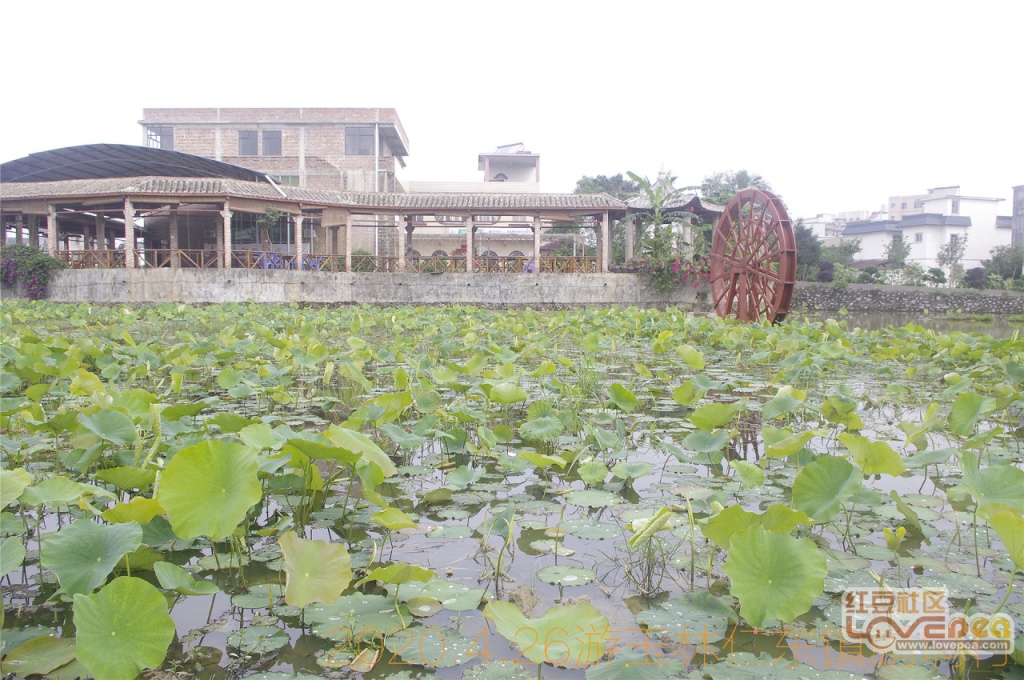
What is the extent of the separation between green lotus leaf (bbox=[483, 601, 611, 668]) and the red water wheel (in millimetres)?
8469

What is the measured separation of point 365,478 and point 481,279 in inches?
576

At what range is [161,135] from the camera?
84.3 ft

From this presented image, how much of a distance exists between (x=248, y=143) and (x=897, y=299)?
21.3 m

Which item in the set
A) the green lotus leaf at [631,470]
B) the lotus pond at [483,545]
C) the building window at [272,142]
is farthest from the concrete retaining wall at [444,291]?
the green lotus leaf at [631,470]

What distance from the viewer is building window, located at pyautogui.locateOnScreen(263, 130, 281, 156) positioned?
2569cm

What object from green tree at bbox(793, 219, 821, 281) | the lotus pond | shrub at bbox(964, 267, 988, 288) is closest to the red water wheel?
the lotus pond

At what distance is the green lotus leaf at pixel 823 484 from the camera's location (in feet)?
5.39

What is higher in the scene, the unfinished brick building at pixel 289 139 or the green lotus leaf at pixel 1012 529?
the unfinished brick building at pixel 289 139

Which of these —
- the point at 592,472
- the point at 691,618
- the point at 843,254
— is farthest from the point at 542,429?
the point at 843,254

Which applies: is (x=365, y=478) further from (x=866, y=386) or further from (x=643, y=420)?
(x=866, y=386)

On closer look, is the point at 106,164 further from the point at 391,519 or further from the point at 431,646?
the point at 431,646

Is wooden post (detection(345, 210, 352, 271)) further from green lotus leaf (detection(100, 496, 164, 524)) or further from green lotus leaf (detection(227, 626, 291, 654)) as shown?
green lotus leaf (detection(227, 626, 291, 654))

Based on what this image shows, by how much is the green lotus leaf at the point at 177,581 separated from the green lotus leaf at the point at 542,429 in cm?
130

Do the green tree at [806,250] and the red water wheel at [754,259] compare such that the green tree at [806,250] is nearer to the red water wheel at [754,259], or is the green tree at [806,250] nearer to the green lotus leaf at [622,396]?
the red water wheel at [754,259]
